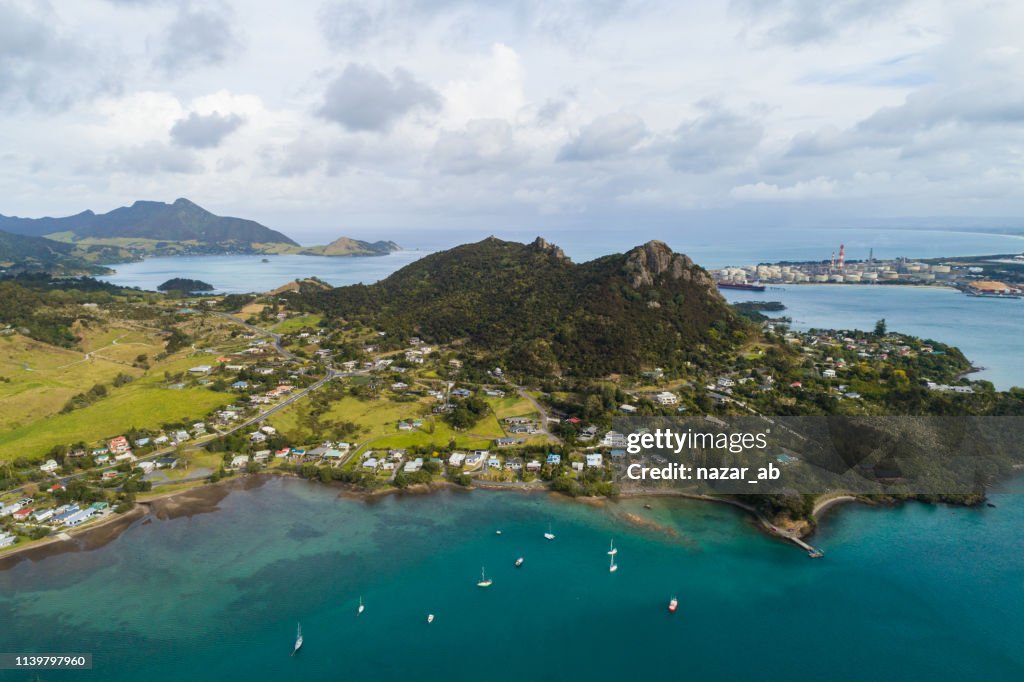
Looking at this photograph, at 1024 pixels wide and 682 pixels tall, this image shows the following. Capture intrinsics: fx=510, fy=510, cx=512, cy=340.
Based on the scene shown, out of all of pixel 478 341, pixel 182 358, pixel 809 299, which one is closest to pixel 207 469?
pixel 182 358

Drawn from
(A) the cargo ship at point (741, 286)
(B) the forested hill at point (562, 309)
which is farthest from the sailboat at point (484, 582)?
(A) the cargo ship at point (741, 286)

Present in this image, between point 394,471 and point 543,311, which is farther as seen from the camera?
point 543,311

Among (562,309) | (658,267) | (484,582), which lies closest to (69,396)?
(484,582)

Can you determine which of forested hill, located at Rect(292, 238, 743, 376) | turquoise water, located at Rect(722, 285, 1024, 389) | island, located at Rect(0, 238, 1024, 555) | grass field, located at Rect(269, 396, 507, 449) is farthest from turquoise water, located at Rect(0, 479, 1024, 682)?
turquoise water, located at Rect(722, 285, 1024, 389)

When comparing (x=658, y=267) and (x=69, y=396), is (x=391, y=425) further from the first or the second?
(x=658, y=267)

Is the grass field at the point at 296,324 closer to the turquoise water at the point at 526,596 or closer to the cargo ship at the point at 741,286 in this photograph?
the turquoise water at the point at 526,596

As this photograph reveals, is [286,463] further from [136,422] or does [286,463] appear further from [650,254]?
[650,254]

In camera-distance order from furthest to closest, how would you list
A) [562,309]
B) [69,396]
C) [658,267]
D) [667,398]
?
[658,267] → [562,309] → [69,396] → [667,398]
